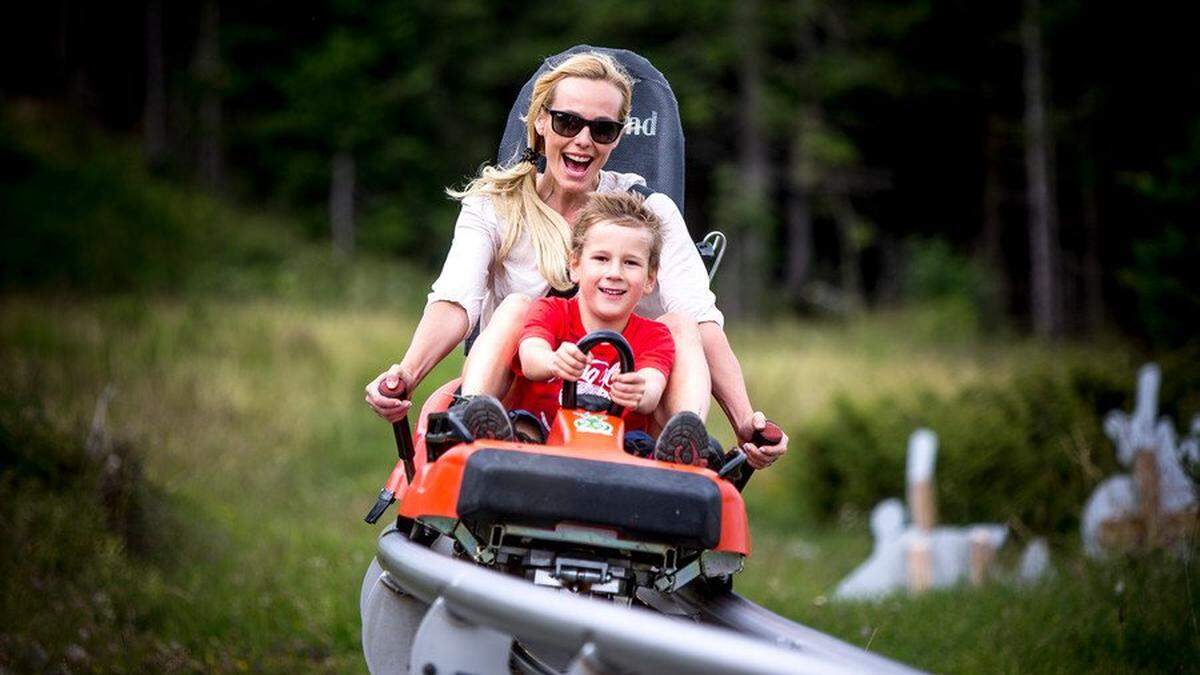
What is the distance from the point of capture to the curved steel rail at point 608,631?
2.98 metres

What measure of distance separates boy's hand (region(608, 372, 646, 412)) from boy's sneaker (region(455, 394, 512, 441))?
0.32 m

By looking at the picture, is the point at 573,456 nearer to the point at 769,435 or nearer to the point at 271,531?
the point at 769,435

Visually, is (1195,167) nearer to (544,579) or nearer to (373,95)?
(544,579)

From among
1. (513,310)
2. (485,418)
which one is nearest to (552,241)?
(513,310)

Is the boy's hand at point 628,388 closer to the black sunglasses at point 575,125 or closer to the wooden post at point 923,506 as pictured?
the black sunglasses at point 575,125

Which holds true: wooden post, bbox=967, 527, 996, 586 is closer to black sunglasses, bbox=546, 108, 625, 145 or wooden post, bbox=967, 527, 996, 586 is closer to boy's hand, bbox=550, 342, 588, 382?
black sunglasses, bbox=546, 108, 625, 145

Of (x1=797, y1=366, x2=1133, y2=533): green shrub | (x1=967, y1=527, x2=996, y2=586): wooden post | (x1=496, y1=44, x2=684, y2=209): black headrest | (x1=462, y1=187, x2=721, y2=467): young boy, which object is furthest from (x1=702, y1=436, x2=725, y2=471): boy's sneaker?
(x1=797, y1=366, x2=1133, y2=533): green shrub

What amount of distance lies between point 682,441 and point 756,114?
27331 mm

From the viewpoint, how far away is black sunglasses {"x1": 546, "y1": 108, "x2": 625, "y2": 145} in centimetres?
484

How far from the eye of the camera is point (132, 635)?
20.5 feet

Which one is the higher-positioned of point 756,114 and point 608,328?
point 756,114

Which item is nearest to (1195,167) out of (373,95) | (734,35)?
(734,35)

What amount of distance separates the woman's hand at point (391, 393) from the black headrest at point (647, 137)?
131 centimetres

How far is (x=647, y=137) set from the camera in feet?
18.7
